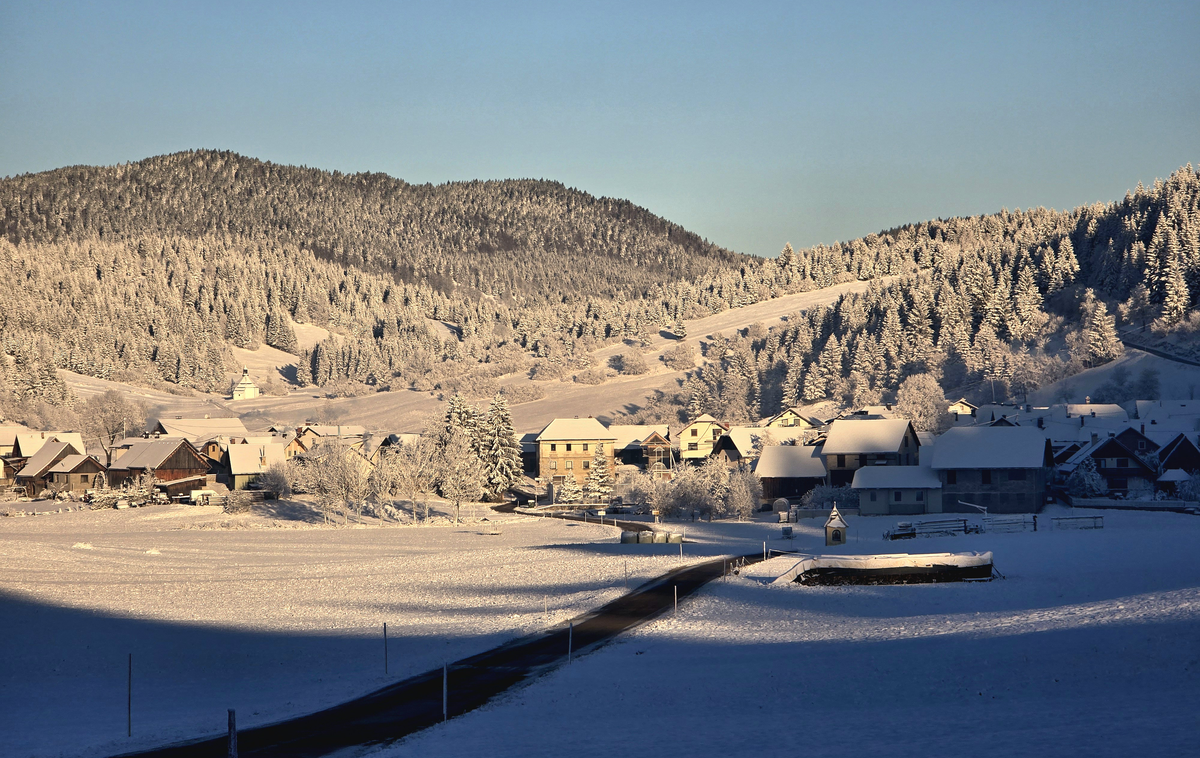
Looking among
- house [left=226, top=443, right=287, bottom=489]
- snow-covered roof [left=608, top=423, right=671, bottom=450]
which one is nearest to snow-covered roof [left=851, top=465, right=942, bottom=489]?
snow-covered roof [left=608, top=423, right=671, bottom=450]

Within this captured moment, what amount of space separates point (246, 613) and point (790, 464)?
54.9 meters

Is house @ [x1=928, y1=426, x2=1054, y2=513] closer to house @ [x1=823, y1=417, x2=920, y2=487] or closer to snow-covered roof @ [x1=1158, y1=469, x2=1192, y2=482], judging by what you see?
house @ [x1=823, y1=417, x2=920, y2=487]

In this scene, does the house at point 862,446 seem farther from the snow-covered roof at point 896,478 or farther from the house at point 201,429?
the house at point 201,429

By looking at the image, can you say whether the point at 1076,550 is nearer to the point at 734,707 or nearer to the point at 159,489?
the point at 734,707

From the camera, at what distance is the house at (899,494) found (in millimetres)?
71062

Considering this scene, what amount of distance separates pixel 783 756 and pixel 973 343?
458 feet

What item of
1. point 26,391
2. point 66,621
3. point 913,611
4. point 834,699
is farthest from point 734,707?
point 26,391

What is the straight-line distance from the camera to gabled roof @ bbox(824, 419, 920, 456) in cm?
8138

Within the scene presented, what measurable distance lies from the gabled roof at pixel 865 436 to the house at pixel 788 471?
194 cm

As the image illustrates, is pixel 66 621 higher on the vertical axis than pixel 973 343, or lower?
lower

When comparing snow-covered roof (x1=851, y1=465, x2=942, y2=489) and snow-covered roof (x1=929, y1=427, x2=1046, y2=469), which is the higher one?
snow-covered roof (x1=929, y1=427, x2=1046, y2=469)

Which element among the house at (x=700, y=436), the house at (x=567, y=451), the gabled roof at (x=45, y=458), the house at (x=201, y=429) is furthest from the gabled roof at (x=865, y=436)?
the gabled roof at (x=45, y=458)

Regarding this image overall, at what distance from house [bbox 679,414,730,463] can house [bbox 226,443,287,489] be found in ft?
Answer: 143

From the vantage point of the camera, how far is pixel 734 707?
21.5 meters
